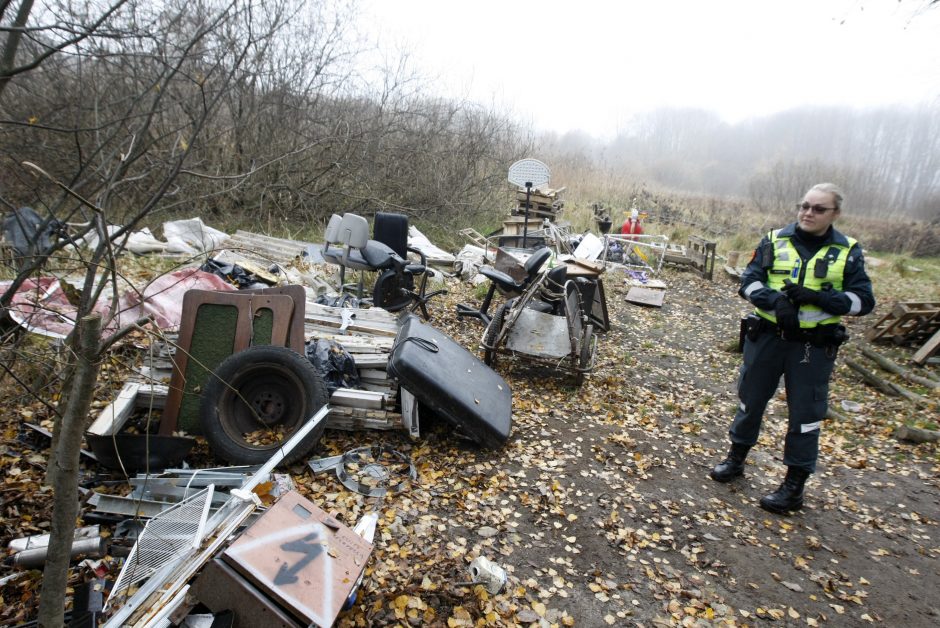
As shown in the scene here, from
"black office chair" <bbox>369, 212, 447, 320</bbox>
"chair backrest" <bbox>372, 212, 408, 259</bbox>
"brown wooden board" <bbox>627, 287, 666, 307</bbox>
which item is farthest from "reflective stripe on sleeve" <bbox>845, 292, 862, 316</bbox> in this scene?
"brown wooden board" <bbox>627, 287, 666, 307</bbox>

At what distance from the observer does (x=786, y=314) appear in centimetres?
305

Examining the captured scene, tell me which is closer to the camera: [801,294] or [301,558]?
[301,558]

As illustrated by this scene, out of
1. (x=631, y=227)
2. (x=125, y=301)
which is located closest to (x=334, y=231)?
(x=125, y=301)

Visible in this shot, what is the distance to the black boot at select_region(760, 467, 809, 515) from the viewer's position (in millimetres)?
3385

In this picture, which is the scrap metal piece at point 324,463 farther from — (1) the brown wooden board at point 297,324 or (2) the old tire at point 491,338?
(2) the old tire at point 491,338

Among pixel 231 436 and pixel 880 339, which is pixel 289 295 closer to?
pixel 231 436

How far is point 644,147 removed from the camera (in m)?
47.3

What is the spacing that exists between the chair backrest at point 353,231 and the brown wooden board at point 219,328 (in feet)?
6.86

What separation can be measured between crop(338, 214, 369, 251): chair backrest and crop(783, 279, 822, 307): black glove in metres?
4.06

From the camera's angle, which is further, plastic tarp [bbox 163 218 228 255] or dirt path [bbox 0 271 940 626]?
plastic tarp [bbox 163 218 228 255]

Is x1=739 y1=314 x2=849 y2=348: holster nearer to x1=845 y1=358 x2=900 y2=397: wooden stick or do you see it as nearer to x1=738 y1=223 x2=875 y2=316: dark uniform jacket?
x1=738 y1=223 x2=875 y2=316: dark uniform jacket

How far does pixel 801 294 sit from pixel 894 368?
4521mm

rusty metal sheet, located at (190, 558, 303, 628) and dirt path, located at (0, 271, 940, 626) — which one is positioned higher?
rusty metal sheet, located at (190, 558, 303, 628)

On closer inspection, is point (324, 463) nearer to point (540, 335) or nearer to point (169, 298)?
point (540, 335)
